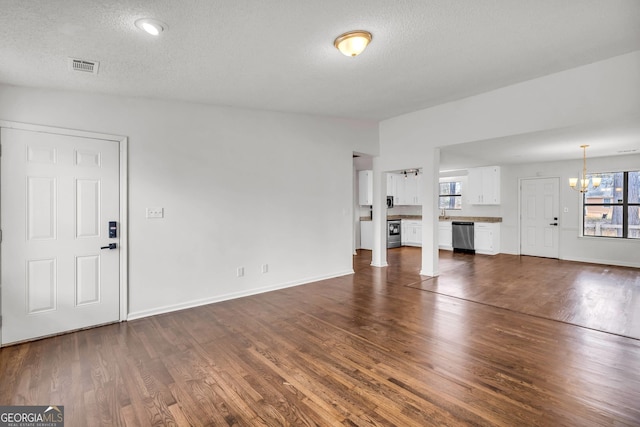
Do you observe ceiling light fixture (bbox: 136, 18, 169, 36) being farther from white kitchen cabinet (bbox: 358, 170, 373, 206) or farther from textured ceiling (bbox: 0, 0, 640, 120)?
white kitchen cabinet (bbox: 358, 170, 373, 206)

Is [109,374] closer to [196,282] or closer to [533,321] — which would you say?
[196,282]

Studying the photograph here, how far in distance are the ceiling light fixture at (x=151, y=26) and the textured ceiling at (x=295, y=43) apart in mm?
51

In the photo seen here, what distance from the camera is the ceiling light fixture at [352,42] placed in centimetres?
264

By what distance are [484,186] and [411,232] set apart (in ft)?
8.16

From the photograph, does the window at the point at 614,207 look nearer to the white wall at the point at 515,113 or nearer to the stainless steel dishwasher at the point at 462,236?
the stainless steel dishwasher at the point at 462,236

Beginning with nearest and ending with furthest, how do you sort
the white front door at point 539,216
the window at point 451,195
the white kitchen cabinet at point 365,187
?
the white front door at point 539,216
the white kitchen cabinet at point 365,187
the window at point 451,195

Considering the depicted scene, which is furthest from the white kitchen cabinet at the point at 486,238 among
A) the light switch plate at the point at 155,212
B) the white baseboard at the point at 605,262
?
the light switch plate at the point at 155,212

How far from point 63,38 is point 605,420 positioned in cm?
462

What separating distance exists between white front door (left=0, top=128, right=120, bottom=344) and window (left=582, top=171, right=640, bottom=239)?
9.40 metres

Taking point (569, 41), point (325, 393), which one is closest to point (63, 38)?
point (325, 393)

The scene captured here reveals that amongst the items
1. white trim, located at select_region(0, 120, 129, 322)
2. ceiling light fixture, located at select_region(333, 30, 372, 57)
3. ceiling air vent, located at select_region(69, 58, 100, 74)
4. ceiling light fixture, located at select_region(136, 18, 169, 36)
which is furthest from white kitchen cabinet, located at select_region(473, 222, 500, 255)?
ceiling air vent, located at select_region(69, 58, 100, 74)

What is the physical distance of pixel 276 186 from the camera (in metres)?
4.92

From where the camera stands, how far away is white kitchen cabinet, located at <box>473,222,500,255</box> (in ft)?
27.4

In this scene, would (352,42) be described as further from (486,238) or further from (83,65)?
(486,238)
